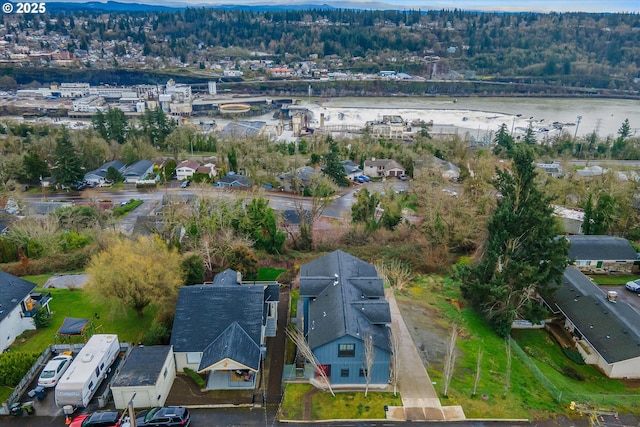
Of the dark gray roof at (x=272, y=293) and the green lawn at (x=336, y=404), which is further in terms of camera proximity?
the dark gray roof at (x=272, y=293)

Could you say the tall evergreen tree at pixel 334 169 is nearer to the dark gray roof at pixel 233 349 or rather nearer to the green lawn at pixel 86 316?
the green lawn at pixel 86 316

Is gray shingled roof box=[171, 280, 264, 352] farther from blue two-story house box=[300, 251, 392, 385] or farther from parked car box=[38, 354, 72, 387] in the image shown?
parked car box=[38, 354, 72, 387]

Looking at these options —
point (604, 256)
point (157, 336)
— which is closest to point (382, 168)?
point (604, 256)

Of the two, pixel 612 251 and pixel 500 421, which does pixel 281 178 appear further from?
pixel 500 421

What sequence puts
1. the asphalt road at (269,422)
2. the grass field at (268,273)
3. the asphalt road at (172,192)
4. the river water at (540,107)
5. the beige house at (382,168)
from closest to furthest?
the asphalt road at (269,422), the grass field at (268,273), the asphalt road at (172,192), the beige house at (382,168), the river water at (540,107)

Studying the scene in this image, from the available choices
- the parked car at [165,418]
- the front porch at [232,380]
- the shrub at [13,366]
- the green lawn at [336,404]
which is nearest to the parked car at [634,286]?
the green lawn at [336,404]
